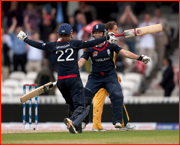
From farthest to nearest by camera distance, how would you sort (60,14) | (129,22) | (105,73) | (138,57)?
(60,14) < (129,22) < (105,73) < (138,57)

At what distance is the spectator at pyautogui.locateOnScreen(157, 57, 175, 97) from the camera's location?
12.4m

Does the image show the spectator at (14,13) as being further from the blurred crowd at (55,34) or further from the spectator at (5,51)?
the spectator at (5,51)

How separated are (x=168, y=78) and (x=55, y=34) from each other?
138 inches

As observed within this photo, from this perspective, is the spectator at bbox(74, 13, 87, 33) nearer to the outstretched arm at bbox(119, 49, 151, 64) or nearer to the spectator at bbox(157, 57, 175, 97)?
the spectator at bbox(157, 57, 175, 97)

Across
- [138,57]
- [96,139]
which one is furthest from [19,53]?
[96,139]

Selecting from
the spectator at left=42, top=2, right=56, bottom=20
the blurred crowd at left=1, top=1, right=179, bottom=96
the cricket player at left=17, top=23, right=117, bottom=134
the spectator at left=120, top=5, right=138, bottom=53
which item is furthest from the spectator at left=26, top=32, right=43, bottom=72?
Result: the cricket player at left=17, top=23, right=117, bottom=134

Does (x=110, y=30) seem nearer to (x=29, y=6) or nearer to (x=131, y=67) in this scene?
(x=131, y=67)

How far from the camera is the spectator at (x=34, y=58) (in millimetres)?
13594

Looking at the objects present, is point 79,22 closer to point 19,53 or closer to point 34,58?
point 34,58

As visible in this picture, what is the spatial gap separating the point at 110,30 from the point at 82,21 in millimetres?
5930

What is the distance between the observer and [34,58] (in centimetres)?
1362

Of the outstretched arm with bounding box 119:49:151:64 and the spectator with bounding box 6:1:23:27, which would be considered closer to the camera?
the outstretched arm with bounding box 119:49:151:64

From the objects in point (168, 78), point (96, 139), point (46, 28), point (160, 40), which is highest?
point (46, 28)

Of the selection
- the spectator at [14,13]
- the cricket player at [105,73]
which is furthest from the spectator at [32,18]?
the cricket player at [105,73]
